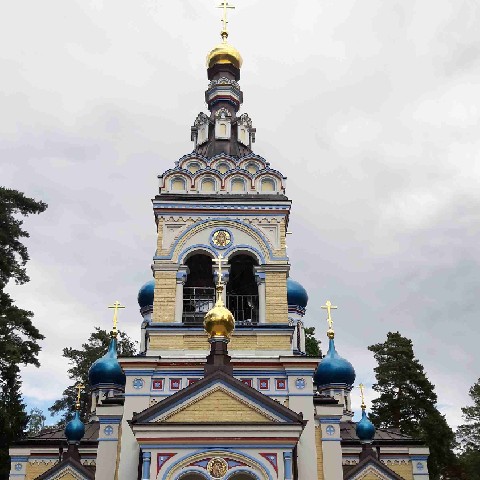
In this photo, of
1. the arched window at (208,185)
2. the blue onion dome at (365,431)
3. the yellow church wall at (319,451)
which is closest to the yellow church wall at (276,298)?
the yellow church wall at (319,451)

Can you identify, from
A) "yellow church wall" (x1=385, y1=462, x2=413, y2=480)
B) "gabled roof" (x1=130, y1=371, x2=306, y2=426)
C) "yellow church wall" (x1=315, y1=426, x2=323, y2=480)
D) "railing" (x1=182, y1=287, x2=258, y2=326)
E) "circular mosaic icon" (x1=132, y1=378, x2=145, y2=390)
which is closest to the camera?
"gabled roof" (x1=130, y1=371, x2=306, y2=426)

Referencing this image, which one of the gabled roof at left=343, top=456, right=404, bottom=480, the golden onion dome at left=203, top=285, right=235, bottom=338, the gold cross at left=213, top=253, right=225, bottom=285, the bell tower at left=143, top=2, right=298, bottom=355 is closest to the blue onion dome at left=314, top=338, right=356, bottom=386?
the gabled roof at left=343, top=456, right=404, bottom=480

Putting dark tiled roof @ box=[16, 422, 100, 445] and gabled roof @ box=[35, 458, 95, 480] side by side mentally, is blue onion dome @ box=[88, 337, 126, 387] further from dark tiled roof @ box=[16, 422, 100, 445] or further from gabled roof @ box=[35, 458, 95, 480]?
gabled roof @ box=[35, 458, 95, 480]

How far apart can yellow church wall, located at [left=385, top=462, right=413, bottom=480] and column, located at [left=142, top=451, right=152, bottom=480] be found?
8806mm

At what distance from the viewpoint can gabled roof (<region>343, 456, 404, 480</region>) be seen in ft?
49.1

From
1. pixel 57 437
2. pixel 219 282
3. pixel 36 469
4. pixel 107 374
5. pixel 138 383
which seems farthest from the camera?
pixel 107 374

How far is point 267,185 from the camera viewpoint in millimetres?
14641

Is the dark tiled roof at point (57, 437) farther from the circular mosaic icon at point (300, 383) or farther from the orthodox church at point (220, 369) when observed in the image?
the circular mosaic icon at point (300, 383)

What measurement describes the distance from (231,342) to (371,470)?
533 centimetres

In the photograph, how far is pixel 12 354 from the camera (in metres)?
17.9

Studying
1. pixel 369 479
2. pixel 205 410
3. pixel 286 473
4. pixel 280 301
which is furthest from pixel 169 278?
pixel 369 479

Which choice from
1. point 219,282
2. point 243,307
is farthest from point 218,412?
point 243,307

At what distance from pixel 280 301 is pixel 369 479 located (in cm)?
529

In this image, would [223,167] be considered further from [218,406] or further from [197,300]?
[218,406]
